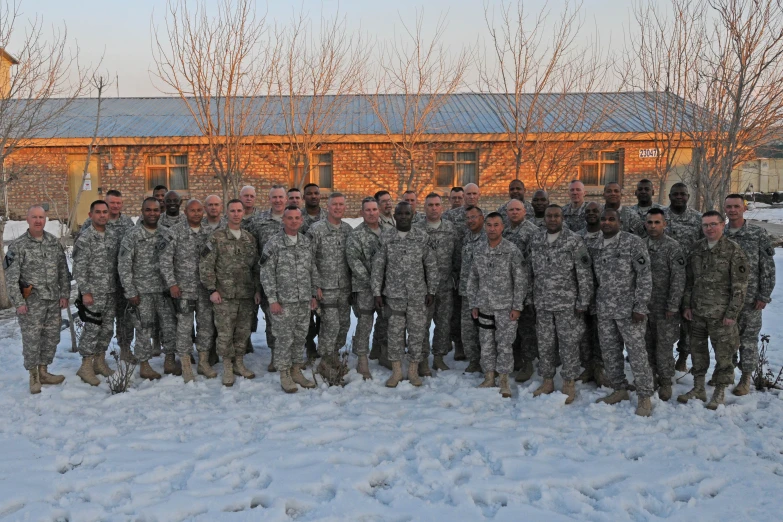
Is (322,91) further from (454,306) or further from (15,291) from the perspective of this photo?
(15,291)

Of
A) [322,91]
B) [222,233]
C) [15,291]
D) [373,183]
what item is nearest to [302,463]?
[222,233]

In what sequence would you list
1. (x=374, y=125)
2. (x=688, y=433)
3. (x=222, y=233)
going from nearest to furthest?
(x=688, y=433) < (x=222, y=233) < (x=374, y=125)

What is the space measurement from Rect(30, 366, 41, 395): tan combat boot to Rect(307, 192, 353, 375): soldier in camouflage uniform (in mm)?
2735

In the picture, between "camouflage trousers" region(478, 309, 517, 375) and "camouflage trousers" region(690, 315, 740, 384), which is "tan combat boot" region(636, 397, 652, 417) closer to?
"camouflage trousers" region(690, 315, 740, 384)

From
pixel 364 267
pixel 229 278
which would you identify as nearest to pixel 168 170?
pixel 229 278

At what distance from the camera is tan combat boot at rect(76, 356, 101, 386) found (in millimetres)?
5832

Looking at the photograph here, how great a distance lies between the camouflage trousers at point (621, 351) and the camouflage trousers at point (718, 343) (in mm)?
491

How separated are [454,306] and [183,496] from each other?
377 cm

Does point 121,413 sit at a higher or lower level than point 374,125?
lower

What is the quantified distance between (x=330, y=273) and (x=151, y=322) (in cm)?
194

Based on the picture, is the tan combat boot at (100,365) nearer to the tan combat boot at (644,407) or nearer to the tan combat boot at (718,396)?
the tan combat boot at (644,407)

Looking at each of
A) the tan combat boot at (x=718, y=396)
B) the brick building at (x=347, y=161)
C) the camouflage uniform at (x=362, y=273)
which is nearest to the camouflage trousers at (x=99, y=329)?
the camouflage uniform at (x=362, y=273)

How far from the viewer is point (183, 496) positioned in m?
3.67

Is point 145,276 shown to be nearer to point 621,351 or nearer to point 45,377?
point 45,377
